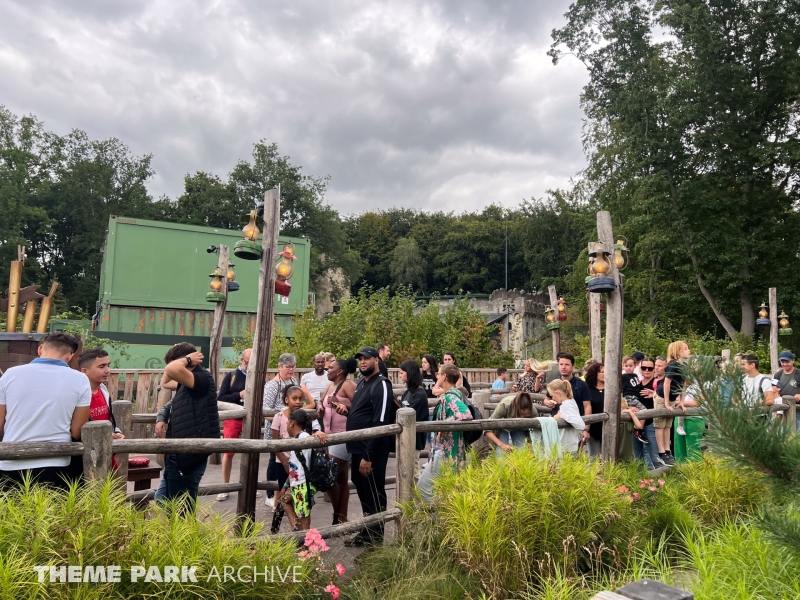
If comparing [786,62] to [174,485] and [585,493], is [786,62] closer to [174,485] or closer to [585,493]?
[585,493]

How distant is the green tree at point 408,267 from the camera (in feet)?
159

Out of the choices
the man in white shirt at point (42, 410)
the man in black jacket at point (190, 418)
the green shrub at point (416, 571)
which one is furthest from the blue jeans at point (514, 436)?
the man in white shirt at point (42, 410)

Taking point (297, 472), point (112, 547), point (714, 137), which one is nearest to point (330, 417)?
point (297, 472)

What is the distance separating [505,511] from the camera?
3867 mm

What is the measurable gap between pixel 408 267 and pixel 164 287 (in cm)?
2965

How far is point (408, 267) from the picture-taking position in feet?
159

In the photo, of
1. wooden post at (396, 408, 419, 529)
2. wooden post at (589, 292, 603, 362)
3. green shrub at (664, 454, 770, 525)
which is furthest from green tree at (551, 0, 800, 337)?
wooden post at (396, 408, 419, 529)

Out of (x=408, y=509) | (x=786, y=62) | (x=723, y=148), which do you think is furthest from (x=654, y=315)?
(x=408, y=509)

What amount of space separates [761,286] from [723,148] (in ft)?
18.5

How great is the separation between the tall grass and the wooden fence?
25 cm

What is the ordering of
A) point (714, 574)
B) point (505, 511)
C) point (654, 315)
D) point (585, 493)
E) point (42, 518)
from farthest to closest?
point (654, 315) → point (585, 493) → point (505, 511) → point (714, 574) → point (42, 518)

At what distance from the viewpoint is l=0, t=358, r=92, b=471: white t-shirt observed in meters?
3.53

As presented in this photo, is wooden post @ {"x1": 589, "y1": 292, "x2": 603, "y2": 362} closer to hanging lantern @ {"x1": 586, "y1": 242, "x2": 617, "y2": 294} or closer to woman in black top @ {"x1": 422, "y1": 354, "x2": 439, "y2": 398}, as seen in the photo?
hanging lantern @ {"x1": 586, "y1": 242, "x2": 617, "y2": 294}

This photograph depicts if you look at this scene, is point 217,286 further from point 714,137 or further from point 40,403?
point 714,137
